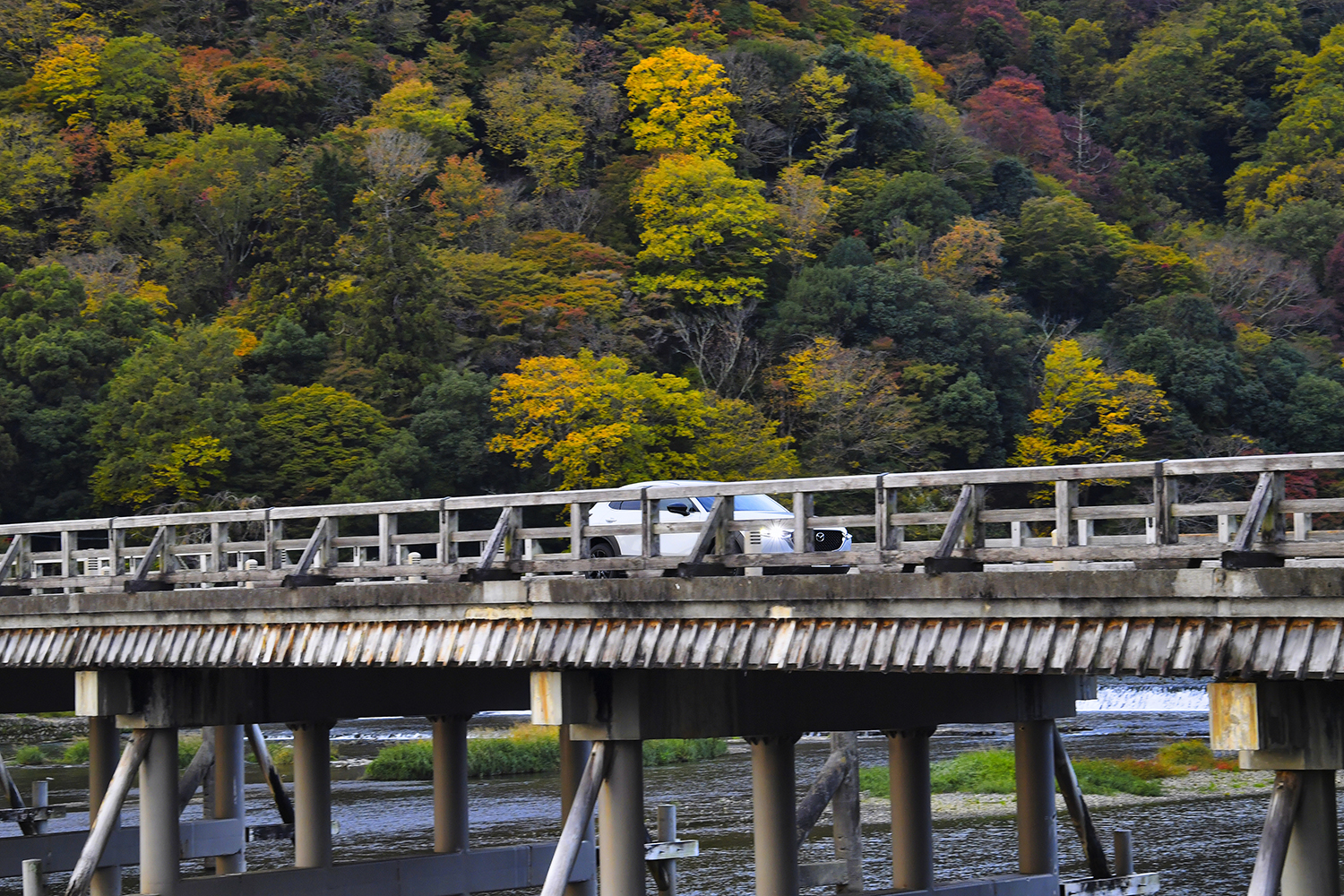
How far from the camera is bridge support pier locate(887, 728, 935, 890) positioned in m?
21.3

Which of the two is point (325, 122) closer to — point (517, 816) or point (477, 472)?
point (477, 472)

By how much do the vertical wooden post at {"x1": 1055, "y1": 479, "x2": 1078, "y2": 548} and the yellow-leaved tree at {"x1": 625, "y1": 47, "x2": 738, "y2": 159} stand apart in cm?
8038

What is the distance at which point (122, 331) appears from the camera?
2776 inches

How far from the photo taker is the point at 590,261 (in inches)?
3233

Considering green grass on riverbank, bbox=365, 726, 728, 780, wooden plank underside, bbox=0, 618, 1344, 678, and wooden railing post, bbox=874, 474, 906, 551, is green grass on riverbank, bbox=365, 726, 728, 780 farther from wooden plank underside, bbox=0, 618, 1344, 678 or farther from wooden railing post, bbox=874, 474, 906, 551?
wooden railing post, bbox=874, 474, 906, 551

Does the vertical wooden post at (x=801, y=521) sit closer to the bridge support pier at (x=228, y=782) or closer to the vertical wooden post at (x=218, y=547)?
the vertical wooden post at (x=218, y=547)

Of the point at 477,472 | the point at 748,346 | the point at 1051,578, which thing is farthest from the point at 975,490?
the point at 748,346

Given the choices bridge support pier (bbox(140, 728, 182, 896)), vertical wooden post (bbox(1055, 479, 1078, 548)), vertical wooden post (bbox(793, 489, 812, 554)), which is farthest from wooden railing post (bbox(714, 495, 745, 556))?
bridge support pier (bbox(140, 728, 182, 896))

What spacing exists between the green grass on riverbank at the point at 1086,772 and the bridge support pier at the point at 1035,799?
19.6 meters

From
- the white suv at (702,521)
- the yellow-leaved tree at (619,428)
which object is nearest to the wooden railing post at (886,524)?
the white suv at (702,521)

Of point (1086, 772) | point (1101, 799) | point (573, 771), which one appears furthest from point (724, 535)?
point (1086, 772)

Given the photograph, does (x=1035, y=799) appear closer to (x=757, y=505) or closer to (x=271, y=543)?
(x=757, y=505)

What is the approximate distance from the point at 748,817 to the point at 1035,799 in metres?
17.6

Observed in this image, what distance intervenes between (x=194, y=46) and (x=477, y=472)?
39354 millimetres
